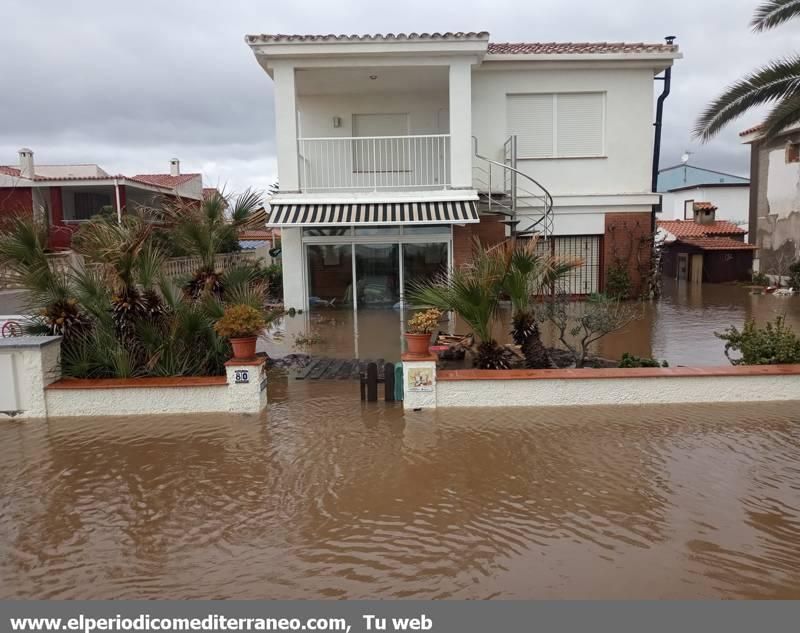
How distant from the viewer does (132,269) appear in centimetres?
1031

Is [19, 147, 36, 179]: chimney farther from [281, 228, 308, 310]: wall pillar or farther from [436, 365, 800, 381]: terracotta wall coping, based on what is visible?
[436, 365, 800, 381]: terracotta wall coping

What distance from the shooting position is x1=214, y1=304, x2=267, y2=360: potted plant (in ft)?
31.1

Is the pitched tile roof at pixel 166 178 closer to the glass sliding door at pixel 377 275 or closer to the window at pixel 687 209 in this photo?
the glass sliding door at pixel 377 275

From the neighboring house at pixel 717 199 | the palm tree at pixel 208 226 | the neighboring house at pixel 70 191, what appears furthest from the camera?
the neighboring house at pixel 717 199

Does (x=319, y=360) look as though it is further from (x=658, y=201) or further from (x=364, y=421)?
(x=658, y=201)

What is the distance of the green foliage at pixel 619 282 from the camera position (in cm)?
2209

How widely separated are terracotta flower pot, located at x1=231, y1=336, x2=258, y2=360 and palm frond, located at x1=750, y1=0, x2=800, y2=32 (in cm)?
1493

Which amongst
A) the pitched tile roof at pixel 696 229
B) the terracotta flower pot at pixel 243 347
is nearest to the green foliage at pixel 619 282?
the pitched tile roof at pixel 696 229

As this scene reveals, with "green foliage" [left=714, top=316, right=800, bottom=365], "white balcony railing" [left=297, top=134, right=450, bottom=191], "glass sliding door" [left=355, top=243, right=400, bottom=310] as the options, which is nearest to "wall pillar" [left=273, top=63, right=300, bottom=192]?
"white balcony railing" [left=297, top=134, right=450, bottom=191]

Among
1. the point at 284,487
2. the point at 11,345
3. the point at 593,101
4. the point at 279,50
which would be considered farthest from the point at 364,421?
the point at 593,101

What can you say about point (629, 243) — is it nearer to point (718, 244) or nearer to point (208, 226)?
point (718, 244)

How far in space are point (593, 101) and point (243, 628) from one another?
69.1 ft

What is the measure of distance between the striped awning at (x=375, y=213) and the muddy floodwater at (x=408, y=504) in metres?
10.3

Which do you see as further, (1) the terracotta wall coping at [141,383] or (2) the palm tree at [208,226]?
(2) the palm tree at [208,226]
